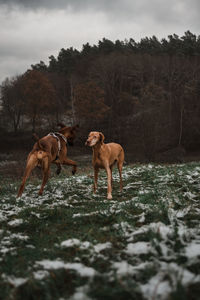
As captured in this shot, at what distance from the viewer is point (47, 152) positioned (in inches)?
303

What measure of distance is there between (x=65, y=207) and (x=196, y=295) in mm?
4132

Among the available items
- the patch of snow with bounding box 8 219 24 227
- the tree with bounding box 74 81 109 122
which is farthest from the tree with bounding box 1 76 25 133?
the patch of snow with bounding box 8 219 24 227

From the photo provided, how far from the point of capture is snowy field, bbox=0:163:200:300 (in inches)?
97.2

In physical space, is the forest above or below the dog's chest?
above

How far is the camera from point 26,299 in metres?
2.44

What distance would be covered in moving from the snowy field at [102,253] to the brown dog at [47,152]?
6.54ft

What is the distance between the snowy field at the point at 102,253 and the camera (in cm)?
247

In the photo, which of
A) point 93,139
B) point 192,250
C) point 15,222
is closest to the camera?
→ point 192,250

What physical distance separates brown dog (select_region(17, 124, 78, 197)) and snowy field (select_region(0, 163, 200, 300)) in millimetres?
1993

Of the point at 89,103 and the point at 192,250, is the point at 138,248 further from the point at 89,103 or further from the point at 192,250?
the point at 89,103

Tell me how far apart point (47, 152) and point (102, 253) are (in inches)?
190

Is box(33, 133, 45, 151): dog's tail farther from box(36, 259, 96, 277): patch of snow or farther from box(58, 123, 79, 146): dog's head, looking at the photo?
box(36, 259, 96, 277): patch of snow

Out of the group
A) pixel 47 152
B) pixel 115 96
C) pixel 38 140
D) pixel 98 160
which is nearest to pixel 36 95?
pixel 115 96

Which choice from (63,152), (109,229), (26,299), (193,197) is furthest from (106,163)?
(26,299)
